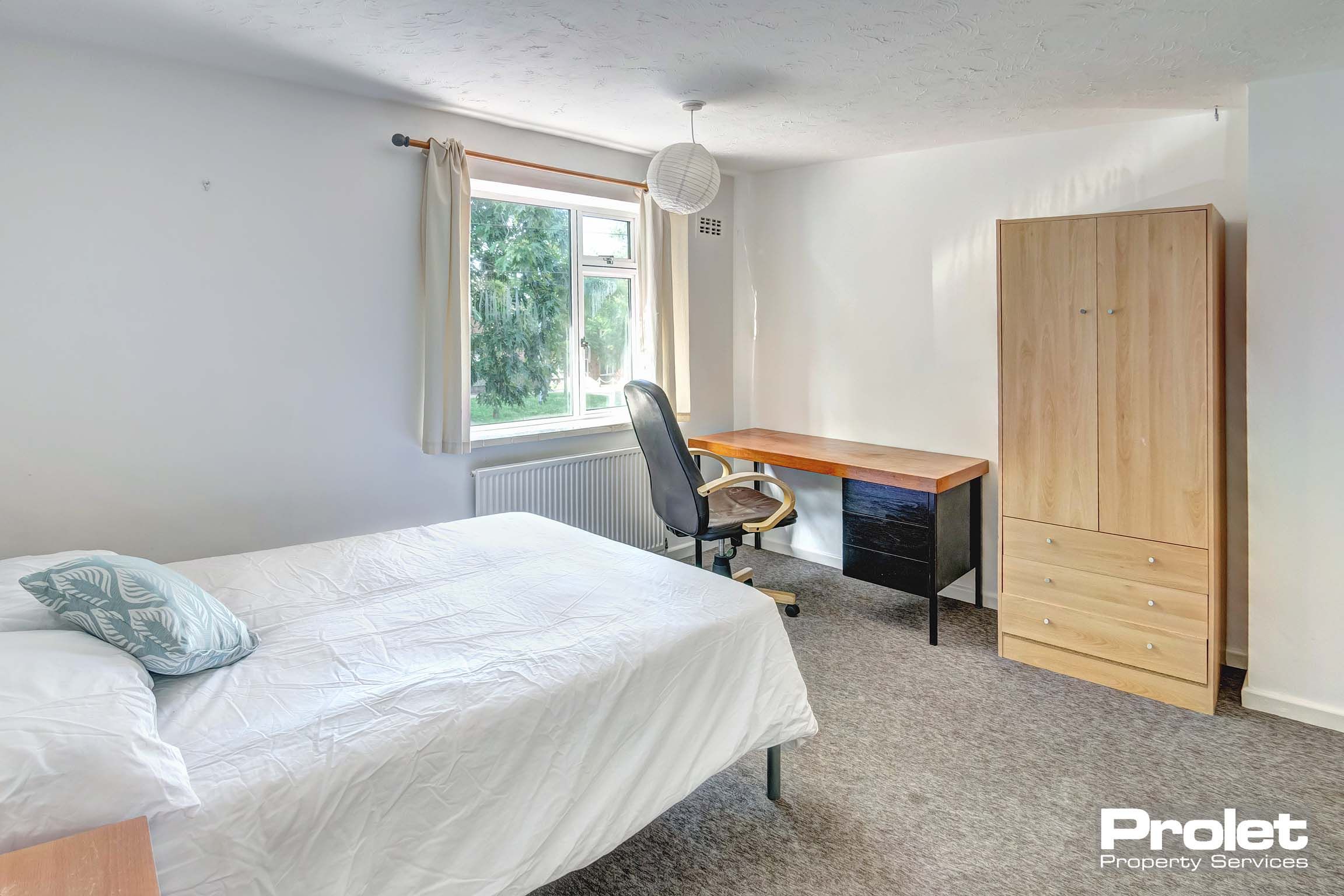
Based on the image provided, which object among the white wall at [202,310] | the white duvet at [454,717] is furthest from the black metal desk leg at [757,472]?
the white duvet at [454,717]

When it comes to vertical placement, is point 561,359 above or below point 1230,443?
above

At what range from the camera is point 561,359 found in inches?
166

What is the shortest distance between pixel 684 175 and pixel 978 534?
2.44 metres

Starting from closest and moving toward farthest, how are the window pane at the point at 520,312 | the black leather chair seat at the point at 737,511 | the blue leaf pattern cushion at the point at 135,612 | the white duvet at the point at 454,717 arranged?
the white duvet at the point at 454,717 → the blue leaf pattern cushion at the point at 135,612 → the black leather chair seat at the point at 737,511 → the window pane at the point at 520,312

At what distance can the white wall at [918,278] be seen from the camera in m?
3.23

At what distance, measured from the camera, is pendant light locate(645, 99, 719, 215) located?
10.1 ft

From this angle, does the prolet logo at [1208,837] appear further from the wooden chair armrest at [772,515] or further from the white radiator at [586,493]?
the white radiator at [586,493]

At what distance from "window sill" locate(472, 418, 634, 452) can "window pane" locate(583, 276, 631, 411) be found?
173mm

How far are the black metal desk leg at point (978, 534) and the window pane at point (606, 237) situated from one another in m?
2.39

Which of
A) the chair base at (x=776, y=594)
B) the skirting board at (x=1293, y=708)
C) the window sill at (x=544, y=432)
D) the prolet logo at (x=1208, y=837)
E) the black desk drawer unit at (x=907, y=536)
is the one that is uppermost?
the window sill at (x=544, y=432)

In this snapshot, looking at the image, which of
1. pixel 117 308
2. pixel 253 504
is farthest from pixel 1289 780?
pixel 117 308

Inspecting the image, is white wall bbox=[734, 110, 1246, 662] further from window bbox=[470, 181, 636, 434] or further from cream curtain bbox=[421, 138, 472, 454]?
cream curtain bbox=[421, 138, 472, 454]

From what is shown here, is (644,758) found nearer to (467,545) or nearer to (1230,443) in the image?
(467,545)

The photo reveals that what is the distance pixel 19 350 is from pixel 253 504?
904 millimetres
